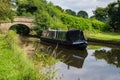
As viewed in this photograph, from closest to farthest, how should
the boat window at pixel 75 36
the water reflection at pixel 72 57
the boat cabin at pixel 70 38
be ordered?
1. the water reflection at pixel 72 57
2. the boat cabin at pixel 70 38
3. the boat window at pixel 75 36

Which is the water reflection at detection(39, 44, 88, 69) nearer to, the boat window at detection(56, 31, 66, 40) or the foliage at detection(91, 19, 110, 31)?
the boat window at detection(56, 31, 66, 40)

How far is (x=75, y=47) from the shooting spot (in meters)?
33.6

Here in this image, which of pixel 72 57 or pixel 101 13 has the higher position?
pixel 101 13

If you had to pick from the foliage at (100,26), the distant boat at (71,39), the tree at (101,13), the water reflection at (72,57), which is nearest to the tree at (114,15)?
the foliage at (100,26)

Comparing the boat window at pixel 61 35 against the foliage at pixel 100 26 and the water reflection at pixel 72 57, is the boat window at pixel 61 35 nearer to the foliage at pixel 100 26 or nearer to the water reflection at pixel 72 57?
the water reflection at pixel 72 57

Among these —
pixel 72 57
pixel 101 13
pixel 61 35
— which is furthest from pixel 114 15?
pixel 72 57

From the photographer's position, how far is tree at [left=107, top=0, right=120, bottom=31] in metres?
55.8

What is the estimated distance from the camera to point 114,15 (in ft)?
185

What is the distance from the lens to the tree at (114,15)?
5576cm

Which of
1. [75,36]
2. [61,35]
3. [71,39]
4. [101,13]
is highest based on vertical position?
[101,13]

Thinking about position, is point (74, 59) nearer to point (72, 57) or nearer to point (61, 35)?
point (72, 57)

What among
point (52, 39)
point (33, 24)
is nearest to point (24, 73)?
point (52, 39)

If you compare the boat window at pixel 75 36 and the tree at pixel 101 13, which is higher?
the tree at pixel 101 13

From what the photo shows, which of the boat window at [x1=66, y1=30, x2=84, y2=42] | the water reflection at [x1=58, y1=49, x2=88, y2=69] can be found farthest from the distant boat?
the water reflection at [x1=58, y1=49, x2=88, y2=69]
